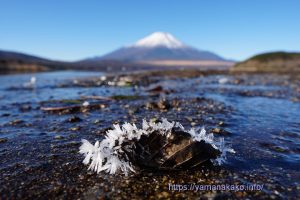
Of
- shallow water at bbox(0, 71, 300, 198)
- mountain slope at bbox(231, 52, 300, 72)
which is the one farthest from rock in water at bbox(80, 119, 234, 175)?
mountain slope at bbox(231, 52, 300, 72)

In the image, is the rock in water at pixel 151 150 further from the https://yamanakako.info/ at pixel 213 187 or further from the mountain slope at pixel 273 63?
the mountain slope at pixel 273 63

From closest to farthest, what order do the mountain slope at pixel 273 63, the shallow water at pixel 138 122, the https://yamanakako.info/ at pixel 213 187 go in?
1. the https://yamanakako.info/ at pixel 213 187
2. the shallow water at pixel 138 122
3. the mountain slope at pixel 273 63

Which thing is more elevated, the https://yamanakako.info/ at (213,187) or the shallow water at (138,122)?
the https://yamanakako.info/ at (213,187)

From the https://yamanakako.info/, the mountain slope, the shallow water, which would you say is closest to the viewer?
the https://yamanakako.info/

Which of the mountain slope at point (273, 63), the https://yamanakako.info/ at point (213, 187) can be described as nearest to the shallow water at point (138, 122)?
the https://yamanakako.info/ at point (213, 187)

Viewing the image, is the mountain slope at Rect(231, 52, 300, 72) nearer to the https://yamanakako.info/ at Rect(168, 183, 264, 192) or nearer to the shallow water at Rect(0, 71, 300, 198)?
the shallow water at Rect(0, 71, 300, 198)

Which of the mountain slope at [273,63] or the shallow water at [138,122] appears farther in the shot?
the mountain slope at [273,63]

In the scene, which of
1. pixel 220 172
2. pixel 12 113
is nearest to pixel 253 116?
pixel 220 172

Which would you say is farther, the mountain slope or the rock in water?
the mountain slope

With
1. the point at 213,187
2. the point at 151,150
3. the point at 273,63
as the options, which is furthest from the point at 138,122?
the point at 273,63

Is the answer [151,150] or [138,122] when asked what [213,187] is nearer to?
[151,150]
